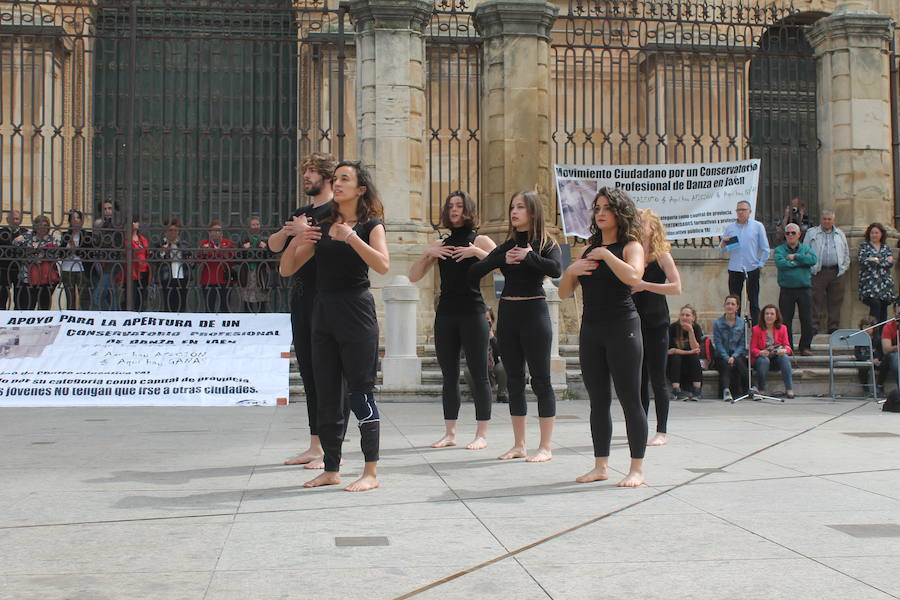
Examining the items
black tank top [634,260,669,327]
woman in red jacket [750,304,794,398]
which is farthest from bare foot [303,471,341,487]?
woman in red jacket [750,304,794,398]

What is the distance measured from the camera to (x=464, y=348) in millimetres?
7441

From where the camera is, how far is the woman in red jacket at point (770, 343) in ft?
41.4

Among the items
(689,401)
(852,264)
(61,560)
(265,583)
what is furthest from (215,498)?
(852,264)

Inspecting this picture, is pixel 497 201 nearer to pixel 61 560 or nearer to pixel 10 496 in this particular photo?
pixel 10 496

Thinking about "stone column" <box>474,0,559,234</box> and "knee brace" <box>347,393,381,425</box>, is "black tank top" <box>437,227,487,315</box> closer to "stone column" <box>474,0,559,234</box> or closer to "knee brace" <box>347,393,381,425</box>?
"knee brace" <box>347,393,381,425</box>

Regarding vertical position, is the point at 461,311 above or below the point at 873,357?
above

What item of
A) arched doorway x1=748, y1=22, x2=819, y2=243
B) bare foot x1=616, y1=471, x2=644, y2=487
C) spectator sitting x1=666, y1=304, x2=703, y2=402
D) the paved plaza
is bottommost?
the paved plaza

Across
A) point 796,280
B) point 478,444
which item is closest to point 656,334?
point 478,444

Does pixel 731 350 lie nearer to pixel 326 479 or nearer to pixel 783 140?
pixel 783 140

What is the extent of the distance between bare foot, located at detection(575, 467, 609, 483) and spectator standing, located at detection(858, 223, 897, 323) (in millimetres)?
9265

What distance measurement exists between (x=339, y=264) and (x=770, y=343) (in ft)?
27.4

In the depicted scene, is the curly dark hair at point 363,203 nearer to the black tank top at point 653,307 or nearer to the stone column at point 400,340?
the black tank top at point 653,307

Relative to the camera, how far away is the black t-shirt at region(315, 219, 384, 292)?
5.75 m

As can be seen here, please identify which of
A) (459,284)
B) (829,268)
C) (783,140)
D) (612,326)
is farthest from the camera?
(783,140)
